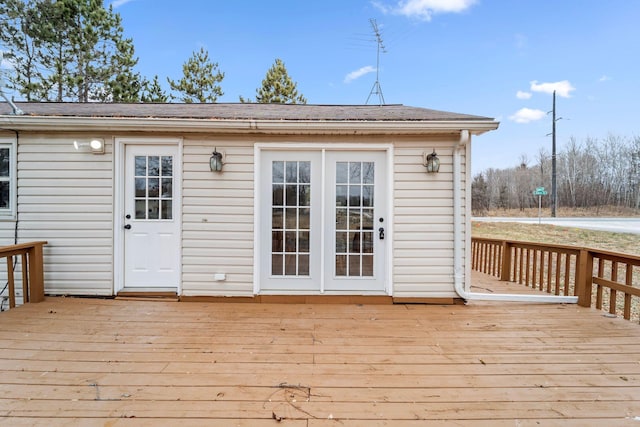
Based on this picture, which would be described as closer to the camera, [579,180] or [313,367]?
[313,367]

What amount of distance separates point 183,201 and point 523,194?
77.7 feet

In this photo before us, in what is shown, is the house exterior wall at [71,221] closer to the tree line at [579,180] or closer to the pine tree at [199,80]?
the pine tree at [199,80]

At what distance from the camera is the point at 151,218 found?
3.80 metres

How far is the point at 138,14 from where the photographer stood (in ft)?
34.7

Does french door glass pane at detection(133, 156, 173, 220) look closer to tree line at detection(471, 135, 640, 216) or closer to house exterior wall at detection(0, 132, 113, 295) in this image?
house exterior wall at detection(0, 132, 113, 295)

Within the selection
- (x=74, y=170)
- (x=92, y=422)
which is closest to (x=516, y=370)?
(x=92, y=422)

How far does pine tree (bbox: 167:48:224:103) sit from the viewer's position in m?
12.7

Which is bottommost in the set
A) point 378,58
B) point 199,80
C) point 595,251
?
point 595,251

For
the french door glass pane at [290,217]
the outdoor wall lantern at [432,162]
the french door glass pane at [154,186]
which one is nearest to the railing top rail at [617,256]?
the outdoor wall lantern at [432,162]

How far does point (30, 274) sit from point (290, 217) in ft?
10.3

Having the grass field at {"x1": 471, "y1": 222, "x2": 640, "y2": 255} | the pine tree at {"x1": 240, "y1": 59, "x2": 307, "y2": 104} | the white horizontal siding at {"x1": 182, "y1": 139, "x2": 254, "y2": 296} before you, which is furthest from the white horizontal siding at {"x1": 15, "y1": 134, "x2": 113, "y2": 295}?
the pine tree at {"x1": 240, "y1": 59, "x2": 307, "y2": 104}

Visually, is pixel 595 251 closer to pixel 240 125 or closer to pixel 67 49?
pixel 240 125

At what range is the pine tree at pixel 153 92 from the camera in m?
11.7

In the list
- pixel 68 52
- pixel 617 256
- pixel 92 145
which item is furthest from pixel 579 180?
pixel 68 52
